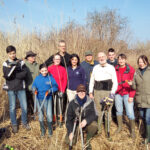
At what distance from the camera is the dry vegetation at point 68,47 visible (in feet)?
9.45

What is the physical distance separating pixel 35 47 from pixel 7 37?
110cm

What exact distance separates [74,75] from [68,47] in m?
2.10

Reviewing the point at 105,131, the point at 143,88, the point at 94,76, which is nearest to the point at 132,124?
the point at 105,131

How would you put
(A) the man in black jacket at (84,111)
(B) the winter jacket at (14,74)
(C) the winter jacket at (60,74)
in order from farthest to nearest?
(C) the winter jacket at (60,74) → (B) the winter jacket at (14,74) → (A) the man in black jacket at (84,111)

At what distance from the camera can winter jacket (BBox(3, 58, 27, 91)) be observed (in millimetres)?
2969

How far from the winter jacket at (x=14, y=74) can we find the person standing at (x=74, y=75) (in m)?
1.11

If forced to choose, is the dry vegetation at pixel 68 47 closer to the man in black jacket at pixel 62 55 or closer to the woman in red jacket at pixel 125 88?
the woman in red jacket at pixel 125 88

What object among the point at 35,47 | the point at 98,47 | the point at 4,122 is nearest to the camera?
the point at 4,122

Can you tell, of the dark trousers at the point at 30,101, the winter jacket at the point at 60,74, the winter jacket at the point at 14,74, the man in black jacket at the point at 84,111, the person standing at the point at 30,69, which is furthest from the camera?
the dark trousers at the point at 30,101

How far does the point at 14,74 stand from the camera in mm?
3082

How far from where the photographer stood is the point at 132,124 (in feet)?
10.3

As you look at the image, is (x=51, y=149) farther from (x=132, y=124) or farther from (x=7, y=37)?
(x=7, y=37)

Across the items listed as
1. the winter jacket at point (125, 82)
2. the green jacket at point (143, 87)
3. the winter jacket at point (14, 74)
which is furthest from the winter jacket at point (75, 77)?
the green jacket at point (143, 87)

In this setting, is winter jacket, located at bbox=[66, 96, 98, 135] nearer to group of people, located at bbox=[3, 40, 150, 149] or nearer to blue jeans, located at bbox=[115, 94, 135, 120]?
group of people, located at bbox=[3, 40, 150, 149]
